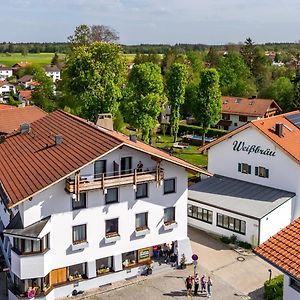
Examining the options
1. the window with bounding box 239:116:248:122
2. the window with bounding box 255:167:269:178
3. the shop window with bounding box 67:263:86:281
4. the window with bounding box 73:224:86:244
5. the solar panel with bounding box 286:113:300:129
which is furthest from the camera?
the window with bounding box 239:116:248:122

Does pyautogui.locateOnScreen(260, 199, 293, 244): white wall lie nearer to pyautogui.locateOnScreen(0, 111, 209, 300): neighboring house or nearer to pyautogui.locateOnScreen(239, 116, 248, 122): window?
pyautogui.locateOnScreen(0, 111, 209, 300): neighboring house

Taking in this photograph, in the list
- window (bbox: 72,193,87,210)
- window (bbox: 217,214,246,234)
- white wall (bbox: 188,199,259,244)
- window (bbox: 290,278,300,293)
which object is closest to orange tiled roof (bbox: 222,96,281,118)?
white wall (bbox: 188,199,259,244)

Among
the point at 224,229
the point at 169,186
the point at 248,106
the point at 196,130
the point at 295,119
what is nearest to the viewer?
the point at 169,186

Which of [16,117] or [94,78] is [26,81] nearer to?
[94,78]

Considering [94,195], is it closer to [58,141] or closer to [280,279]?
[58,141]

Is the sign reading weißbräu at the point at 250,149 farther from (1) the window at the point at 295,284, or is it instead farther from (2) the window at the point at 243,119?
(2) the window at the point at 243,119

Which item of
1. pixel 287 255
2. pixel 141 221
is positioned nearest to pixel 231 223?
pixel 141 221
